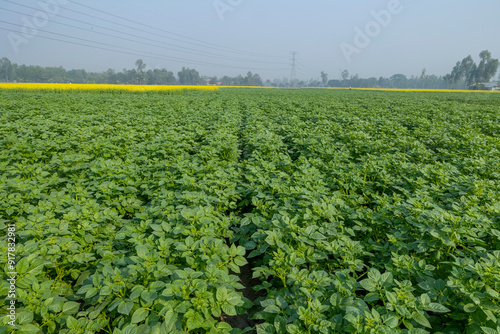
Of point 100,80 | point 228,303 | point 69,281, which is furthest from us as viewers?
point 100,80

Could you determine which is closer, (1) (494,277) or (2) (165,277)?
(1) (494,277)

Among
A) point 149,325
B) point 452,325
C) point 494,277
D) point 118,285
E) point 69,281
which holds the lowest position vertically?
point 69,281

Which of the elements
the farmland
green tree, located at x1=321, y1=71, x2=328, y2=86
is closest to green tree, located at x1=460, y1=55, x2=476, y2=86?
green tree, located at x1=321, y1=71, x2=328, y2=86

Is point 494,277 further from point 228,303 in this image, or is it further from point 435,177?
point 435,177

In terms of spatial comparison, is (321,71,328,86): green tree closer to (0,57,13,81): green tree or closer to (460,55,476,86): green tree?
(460,55,476,86): green tree

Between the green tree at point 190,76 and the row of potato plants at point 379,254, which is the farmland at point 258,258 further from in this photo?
the green tree at point 190,76

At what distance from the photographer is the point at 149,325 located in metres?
1.77

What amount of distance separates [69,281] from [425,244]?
3826 millimetres

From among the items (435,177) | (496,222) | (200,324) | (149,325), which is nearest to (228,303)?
(200,324)

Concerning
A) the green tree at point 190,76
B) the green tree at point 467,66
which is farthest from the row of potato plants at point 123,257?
the green tree at point 467,66

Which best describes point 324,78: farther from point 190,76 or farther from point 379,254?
point 379,254

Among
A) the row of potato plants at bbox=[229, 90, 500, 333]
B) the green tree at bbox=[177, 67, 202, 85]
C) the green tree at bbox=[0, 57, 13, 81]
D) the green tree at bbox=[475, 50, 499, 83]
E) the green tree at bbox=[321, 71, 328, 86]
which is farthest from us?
the green tree at bbox=[321, 71, 328, 86]

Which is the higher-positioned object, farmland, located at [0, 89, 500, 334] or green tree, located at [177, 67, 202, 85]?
green tree, located at [177, 67, 202, 85]

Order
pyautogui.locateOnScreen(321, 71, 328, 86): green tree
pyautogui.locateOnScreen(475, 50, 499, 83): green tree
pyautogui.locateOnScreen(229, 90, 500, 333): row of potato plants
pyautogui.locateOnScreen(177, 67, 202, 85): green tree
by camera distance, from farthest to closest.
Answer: pyautogui.locateOnScreen(321, 71, 328, 86): green tree < pyautogui.locateOnScreen(177, 67, 202, 85): green tree < pyautogui.locateOnScreen(475, 50, 499, 83): green tree < pyautogui.locateOnScreen(229, 90, 500, 333): row of potato plants
